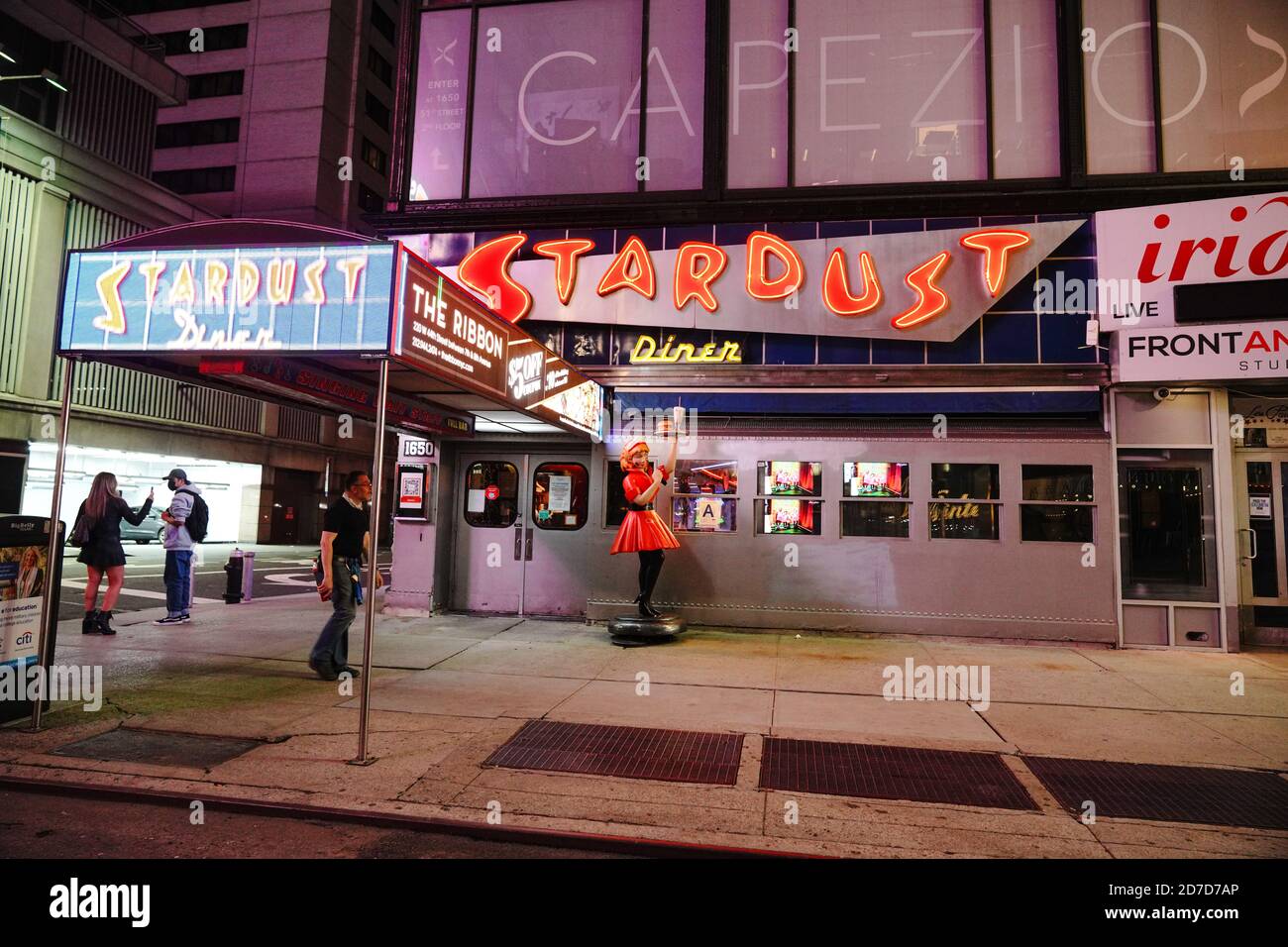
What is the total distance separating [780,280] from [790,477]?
9.33 ft

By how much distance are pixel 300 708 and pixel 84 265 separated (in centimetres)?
393

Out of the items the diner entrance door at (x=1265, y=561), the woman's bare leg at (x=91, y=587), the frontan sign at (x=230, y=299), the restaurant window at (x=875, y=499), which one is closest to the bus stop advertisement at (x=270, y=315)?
the frontan sign at (x=230, y=299)

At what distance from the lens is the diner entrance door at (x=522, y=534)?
10625 millimetres

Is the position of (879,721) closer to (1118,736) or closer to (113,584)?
(1118,736)

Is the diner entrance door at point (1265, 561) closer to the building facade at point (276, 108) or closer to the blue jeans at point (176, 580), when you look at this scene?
the blue jeans at point (176, 580)

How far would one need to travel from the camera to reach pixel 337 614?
7.11 m

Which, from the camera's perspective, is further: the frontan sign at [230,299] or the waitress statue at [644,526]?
the waitress statue at [644,526]

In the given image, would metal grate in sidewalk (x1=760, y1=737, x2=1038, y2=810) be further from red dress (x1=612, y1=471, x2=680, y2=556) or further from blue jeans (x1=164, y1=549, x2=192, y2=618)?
blue jeans (x1=164, y1=549, x2=192, y2=618)

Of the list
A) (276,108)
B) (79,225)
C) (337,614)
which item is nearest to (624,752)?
(337,614)

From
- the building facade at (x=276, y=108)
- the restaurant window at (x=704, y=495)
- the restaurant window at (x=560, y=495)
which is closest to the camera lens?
the restaurant window at (x=704, y=495)

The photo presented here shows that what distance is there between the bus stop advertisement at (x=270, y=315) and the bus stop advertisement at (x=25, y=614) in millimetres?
292

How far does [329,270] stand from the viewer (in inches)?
205
